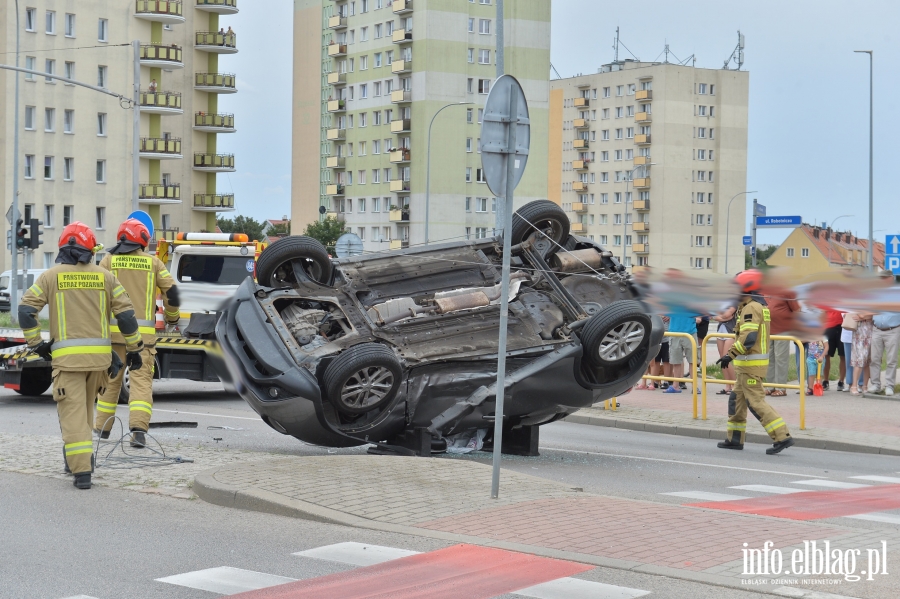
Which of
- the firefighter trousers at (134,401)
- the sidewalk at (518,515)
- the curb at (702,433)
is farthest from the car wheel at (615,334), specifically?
the firefighter trousers at (134,401)

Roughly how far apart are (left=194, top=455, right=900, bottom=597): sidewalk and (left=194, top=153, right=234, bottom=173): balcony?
68886mm

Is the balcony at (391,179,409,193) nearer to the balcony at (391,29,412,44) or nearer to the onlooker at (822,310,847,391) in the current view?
the balcony at (391,29,412,44)

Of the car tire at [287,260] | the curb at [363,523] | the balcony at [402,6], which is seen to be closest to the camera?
the curb at [363,523]

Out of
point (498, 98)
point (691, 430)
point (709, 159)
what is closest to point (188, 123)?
point (709, 159)

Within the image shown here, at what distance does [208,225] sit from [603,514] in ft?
239

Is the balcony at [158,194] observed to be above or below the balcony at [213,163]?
below

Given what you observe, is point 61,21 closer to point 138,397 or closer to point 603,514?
point 138,397

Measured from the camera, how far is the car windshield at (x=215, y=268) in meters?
17.0

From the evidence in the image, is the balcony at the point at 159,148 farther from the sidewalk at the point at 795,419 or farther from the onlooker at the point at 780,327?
the onlooker at the point at 780,327

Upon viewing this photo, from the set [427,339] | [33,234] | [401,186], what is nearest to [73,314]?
[427,339]

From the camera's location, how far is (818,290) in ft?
34.3

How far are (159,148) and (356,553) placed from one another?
217 ft

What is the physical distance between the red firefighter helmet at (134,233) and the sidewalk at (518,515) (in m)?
2.89

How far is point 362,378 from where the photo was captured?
10.4 metres
